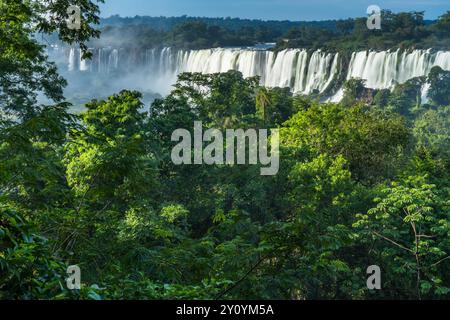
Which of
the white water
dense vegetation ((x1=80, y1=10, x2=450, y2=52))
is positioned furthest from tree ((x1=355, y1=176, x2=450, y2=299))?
dense vegetation ((x1=80, y1=10, x2=450, y2=52))

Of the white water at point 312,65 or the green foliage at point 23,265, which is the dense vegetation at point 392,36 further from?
the green foliage at point 23,265

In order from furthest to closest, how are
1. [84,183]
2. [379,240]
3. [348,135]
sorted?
[348,135] < [379,240] < [84,183]

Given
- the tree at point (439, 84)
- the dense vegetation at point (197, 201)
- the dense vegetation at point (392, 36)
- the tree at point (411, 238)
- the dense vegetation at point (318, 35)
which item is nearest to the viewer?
the dense vegetation at point (197, 201)

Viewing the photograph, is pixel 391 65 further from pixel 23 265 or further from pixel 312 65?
pixel 23 265

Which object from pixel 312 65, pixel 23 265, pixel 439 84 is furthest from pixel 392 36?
pixel 23 265

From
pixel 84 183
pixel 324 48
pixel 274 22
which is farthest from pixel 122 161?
pixel 274 22

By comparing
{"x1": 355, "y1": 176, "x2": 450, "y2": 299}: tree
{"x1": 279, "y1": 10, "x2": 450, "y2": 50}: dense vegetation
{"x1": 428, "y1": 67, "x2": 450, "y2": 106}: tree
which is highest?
{"x1": 279, "y1": 10, "x2": 450, "y2": 50}: dense vegetation

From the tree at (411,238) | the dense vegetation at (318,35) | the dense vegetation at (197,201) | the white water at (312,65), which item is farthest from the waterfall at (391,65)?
the tree at (411,238)

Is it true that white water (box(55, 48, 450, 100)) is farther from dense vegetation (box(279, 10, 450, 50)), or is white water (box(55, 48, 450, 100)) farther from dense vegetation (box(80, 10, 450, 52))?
dense vegetation (box(279, 10, 450, 50))
